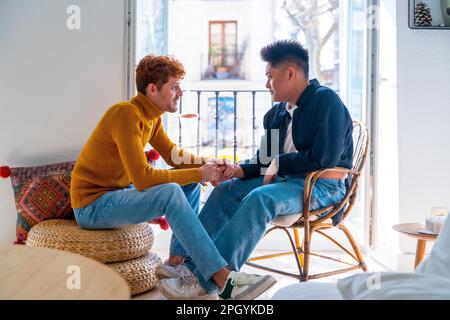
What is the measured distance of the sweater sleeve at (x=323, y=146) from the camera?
215 cm

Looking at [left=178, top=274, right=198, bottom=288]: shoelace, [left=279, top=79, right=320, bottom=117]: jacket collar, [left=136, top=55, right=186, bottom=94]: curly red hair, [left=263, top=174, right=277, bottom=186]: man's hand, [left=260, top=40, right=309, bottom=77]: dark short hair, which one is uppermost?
[left=260, top=40, right=309, bottom=77]: dark short hair

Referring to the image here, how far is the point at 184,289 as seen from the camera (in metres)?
1.88

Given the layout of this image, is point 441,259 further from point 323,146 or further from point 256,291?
point 323,146

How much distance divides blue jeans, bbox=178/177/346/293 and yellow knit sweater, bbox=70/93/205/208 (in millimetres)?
247

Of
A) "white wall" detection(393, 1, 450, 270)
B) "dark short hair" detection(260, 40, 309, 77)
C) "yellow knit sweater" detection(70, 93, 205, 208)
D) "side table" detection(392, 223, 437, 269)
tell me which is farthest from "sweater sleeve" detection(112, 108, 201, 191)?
"white wall" detection(393, 1, 450, 270)

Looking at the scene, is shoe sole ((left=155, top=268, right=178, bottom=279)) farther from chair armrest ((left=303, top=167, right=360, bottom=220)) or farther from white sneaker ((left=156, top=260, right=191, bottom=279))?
chair armrest ((left=303, top=167, right=360, bottom=220))

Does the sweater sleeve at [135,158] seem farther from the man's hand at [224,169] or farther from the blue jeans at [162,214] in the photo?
the man's hand at [224,169]

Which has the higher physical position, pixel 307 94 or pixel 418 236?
pixel 307 94

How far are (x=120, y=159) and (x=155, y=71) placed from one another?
0.48m

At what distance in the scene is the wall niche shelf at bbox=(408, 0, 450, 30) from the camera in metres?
2.70

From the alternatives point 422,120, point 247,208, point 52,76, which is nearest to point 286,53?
point 247,208

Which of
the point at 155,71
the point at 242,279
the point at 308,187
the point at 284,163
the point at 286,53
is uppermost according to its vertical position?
the point at 286,53

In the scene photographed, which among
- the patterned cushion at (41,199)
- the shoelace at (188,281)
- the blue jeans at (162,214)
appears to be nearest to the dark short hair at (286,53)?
the blue jeans at (162,214)
